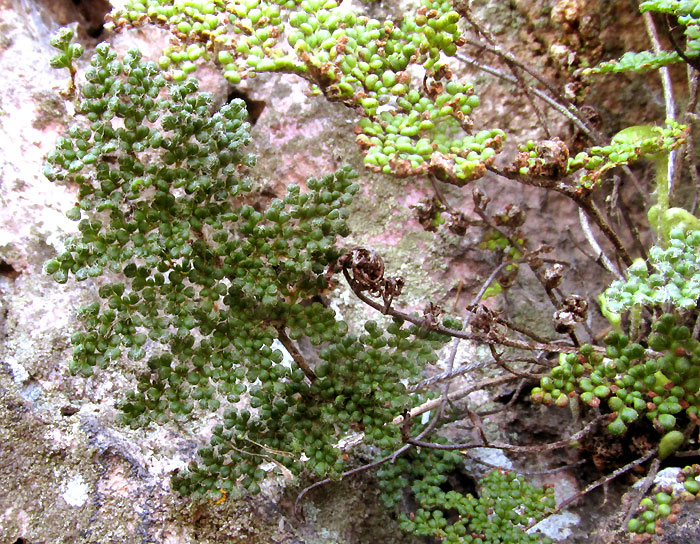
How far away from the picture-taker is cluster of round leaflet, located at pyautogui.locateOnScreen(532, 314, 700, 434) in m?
1.45

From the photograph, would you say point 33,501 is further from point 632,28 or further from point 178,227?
point 632,28

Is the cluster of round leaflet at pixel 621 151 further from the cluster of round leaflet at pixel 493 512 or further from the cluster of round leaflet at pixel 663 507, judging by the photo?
the cluster of round leaflet at pixel 493 512

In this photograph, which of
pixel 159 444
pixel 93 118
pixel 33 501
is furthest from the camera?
pixel 159 444

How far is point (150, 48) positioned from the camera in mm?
2332

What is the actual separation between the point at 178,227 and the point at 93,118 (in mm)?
344

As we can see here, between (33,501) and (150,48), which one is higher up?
(150,48)

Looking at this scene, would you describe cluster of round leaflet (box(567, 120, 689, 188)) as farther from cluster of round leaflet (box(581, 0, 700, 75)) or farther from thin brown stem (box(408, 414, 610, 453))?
thin brown stem (box(408, 414, 610, 453))

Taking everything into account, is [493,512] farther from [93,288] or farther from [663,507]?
[93,288]

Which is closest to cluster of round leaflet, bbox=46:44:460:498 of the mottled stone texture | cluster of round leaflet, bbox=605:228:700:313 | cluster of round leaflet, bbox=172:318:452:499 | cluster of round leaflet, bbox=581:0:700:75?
cluster of round leaflet, bbox=172:318:452:499

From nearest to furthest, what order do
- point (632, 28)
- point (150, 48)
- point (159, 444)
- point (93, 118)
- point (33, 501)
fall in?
point (93, 118) < point (33, 501) < point (159, 444) < point (632, 28) < point (150, 48)

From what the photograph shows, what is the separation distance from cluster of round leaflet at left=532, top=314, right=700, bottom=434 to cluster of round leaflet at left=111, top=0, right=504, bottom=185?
0.64 metres

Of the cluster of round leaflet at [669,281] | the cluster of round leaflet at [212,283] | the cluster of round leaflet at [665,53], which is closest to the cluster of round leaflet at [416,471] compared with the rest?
the cluster of round leaflet at [212,283]

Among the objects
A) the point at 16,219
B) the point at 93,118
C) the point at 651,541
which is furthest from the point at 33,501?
the point at 651,541

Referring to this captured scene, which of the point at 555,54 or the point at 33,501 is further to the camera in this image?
the point at 555,54
